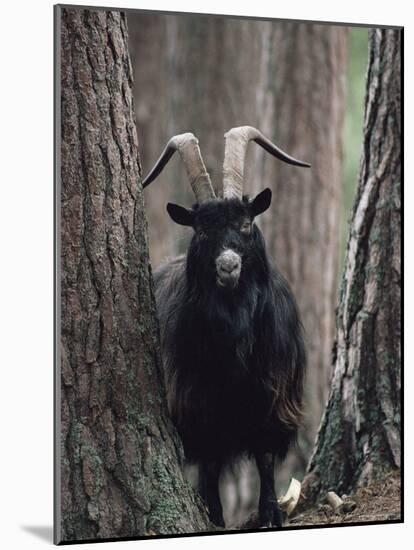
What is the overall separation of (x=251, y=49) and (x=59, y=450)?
559 cm

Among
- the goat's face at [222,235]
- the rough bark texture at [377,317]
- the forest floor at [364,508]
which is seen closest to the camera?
the goat's face at [222,235]

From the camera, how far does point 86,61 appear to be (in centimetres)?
525

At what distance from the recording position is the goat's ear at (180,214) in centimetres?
543

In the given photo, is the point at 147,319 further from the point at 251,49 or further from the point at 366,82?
the point at 251,49

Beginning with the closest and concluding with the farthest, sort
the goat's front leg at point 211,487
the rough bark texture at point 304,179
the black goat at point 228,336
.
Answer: the black goat at point 228,336, the goat's front leg at point 211,487, the rough bark texture at point 304,179

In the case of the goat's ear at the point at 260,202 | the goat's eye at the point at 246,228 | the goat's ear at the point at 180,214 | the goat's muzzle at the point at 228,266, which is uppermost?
the goat's ear at the point at 260,202

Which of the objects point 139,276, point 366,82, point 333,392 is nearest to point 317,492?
point 333,392

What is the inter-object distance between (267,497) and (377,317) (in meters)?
1.19

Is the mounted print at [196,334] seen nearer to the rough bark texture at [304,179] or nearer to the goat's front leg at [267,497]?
the goat's front leg at [267,497]

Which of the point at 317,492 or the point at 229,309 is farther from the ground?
the point at 229,309

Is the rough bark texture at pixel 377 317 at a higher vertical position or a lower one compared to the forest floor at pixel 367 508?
higher

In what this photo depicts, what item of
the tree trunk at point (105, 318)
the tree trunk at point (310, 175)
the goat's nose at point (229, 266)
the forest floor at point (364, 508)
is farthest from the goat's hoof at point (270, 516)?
the tree trunk at point (310, 175)

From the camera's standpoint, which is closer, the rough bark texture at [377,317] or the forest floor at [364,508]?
the forest floor at [364,508]

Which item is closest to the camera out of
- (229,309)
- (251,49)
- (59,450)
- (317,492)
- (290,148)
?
(59,450)
